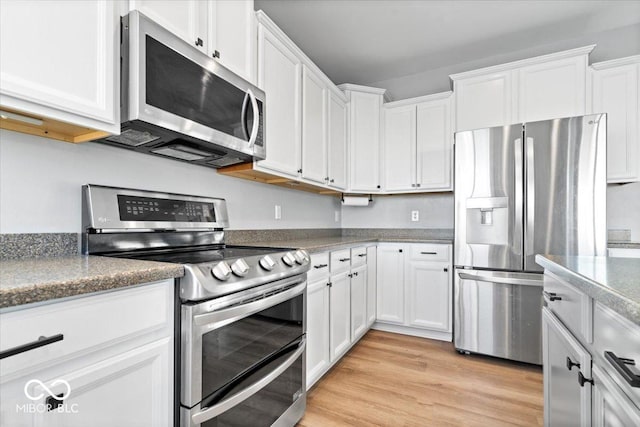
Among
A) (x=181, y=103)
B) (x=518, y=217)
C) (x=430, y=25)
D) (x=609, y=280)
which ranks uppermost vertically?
(x=430, y=25)

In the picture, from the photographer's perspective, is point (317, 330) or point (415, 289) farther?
point (415, 289)

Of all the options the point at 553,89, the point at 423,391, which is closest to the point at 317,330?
the point at 423,391

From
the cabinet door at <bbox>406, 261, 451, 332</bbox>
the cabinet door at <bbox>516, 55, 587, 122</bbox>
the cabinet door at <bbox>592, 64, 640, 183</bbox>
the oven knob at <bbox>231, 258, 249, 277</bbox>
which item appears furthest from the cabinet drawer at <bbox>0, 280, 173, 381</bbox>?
the cabinet door at <bbox>592, 64, 640, 183</bbox>

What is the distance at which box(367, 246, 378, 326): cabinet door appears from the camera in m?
3.00

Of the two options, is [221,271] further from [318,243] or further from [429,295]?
[429,295]

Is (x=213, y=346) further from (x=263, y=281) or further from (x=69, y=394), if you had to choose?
(x=69, y=394)

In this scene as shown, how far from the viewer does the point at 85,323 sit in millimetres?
791

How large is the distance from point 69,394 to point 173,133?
39.1 inches

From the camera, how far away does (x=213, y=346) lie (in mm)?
1135

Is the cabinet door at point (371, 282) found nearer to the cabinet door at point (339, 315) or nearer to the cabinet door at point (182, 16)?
the cabinet door at point (339, 315)

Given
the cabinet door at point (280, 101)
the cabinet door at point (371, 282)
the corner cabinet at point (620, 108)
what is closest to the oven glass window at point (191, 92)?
the cabinet door at point (280, 101)

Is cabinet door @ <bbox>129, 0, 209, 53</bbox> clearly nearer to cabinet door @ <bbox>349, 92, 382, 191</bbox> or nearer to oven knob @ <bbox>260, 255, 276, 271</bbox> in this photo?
oven knob @ <bbox>260, 255, 276, 271</bbox>

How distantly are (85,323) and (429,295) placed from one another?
2.79 meters

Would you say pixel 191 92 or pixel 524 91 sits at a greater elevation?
pixel 524 91
